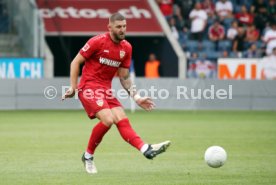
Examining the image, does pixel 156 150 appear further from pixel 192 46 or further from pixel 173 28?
pixel 173 28

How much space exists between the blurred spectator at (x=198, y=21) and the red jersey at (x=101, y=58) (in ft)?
65.6

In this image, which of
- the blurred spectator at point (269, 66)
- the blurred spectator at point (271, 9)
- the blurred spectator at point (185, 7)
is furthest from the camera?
the blurred spectator at point (271, 9)

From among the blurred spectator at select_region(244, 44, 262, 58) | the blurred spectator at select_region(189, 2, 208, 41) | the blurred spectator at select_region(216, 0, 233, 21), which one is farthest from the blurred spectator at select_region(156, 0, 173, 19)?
the blurred spectator at select_region(244, 44, 262, 58)

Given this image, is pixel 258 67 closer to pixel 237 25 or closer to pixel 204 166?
pixel 237 25

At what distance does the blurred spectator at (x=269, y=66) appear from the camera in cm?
2873

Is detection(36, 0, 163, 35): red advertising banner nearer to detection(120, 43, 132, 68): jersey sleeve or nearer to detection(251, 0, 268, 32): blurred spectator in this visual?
detection(251, 0, 268, 32): blurred spectator

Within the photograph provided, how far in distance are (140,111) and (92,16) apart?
18.8ft

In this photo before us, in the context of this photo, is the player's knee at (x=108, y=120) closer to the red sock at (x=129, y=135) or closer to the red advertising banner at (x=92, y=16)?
the red sock at (x=129, y=135)

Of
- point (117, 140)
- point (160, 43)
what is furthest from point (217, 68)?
point (117, 140)

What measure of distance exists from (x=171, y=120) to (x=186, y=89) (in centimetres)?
429

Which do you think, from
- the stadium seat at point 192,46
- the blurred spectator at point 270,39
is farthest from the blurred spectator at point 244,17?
the stadium seat at point 192,46

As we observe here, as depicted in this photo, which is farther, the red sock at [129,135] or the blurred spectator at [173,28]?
the blurred spectator at [173,28]

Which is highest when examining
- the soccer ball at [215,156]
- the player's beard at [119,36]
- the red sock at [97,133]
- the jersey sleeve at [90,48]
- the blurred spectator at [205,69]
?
the player's beard at [119,36]

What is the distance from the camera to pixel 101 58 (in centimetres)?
1139
